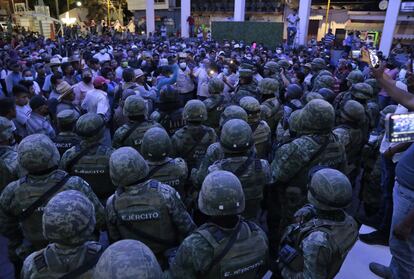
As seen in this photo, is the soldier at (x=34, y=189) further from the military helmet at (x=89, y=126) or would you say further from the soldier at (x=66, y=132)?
the soldier at (x=66, y=132)

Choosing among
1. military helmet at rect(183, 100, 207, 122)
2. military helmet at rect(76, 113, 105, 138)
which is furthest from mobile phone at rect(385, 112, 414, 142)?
military helmet at rect(76, 113, 105, 138)

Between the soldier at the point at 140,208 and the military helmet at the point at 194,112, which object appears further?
the military helmet at the point at 194,112

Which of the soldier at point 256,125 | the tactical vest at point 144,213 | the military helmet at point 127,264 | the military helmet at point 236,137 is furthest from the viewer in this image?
the soldier at point 256,125

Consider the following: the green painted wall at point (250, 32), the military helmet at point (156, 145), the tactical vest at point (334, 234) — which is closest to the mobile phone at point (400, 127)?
the tactical vest at point (334, 234)

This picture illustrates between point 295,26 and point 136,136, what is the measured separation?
2209cm

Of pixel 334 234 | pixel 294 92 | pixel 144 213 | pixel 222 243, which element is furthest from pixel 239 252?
pixel 294 92

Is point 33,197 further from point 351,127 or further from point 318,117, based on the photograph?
point 351,127

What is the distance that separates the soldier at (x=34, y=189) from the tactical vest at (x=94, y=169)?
866 mm

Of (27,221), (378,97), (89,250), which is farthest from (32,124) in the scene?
(378,97)

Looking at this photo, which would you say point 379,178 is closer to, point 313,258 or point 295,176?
point 295,176

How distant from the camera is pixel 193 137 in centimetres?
459

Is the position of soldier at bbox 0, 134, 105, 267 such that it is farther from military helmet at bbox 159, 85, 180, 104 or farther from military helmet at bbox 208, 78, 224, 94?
military helmet at bbox 208, 78, 224, 94

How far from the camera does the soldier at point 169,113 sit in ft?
18.3

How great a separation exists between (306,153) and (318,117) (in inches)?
17.3
